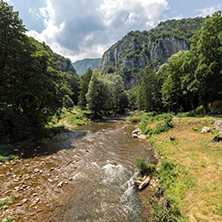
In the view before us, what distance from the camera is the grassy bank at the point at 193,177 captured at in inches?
215

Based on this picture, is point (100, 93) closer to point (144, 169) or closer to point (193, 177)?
point (144, 169)

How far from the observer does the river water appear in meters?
5.98

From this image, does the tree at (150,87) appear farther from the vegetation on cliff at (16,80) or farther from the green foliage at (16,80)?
the green foliage at (16,80)

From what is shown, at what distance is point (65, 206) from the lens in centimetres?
635

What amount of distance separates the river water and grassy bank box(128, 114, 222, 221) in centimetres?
206

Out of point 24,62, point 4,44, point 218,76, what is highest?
point 4,44

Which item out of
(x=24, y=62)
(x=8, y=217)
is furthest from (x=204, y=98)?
(x=24, y=62)

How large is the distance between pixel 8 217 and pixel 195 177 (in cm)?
1098

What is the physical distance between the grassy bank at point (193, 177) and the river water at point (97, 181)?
81.3 inches

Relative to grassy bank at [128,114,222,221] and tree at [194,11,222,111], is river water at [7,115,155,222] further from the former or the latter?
tree at [194,11,222,111]

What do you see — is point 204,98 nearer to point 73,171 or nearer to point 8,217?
point 73,171

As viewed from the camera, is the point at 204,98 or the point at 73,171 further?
the point at 204,98

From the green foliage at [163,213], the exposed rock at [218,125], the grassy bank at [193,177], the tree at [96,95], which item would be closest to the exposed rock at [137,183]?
the grassy bank at [193,177]

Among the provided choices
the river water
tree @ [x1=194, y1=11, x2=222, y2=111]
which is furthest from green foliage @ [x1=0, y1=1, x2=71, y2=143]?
tree @ [x1=194, y1=11, x2=222, y2=111]
